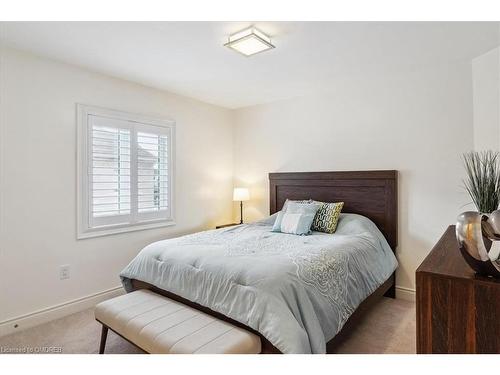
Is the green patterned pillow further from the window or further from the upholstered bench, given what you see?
the window

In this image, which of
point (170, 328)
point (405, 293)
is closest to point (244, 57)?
point (170, 328)

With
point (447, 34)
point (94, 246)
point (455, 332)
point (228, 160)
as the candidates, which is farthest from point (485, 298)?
point (228, 160)

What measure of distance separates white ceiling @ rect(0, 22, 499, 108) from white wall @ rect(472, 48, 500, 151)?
10 cm

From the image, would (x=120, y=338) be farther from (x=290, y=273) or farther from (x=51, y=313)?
(x=290, y=273)

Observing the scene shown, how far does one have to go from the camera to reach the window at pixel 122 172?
286 cm

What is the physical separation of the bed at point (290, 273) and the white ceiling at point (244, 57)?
1.20 m

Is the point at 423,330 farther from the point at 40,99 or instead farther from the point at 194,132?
the point at 194,132

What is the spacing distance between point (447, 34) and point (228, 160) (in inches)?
118

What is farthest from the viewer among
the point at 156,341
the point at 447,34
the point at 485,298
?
the point at 447,34

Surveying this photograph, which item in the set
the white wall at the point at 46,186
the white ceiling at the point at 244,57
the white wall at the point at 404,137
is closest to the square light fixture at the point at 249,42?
the white ceiling at the point at 244,57

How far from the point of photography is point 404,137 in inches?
121

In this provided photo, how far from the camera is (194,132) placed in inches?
155

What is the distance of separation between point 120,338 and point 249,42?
2465 mm
